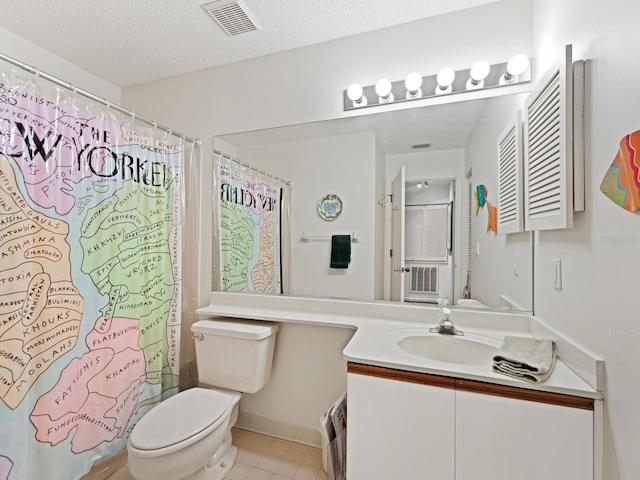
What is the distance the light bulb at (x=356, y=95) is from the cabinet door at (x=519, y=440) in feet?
4.96

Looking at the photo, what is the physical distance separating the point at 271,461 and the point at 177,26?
2.56 metres

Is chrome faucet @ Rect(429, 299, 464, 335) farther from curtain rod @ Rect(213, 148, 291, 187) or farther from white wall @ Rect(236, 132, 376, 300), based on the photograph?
curtain rod @ Rect(213, 148, 291, 187)

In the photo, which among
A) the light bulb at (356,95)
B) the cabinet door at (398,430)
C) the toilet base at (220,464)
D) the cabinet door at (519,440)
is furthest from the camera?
the light bulb at (356,95)

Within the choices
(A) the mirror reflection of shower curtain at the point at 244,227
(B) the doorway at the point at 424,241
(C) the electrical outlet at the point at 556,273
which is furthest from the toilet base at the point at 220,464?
(C) the electrical outlet at the point at 556,273

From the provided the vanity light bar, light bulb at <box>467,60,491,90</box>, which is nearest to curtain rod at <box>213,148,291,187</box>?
the vanity light bar

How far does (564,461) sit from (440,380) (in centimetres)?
40

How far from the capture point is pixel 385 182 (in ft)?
5.61

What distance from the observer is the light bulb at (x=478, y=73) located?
1467 mm

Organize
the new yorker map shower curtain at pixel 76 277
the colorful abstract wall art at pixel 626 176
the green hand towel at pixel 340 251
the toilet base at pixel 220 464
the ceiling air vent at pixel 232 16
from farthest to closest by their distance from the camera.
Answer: the green hand towel at pixel 340 251 → the ceiling air vent at pixel 232 16 → the toilet base at pixel 220 464 → the new yorker map shower curtain at pixel 76 277 → the colorful abstract wall art at pixel 626 176

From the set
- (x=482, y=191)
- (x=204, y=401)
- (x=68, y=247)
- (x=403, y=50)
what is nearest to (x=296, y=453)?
(x=204, y=401)

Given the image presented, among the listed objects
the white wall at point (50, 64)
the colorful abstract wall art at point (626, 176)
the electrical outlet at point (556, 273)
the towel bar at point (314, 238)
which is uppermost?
the white wall at point (50, 64)

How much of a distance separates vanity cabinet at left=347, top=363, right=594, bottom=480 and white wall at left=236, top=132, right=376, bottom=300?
67 cm

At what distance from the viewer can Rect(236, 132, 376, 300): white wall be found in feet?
5.73

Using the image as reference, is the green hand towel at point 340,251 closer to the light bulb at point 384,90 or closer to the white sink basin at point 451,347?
the white sink basin at point 451,347
